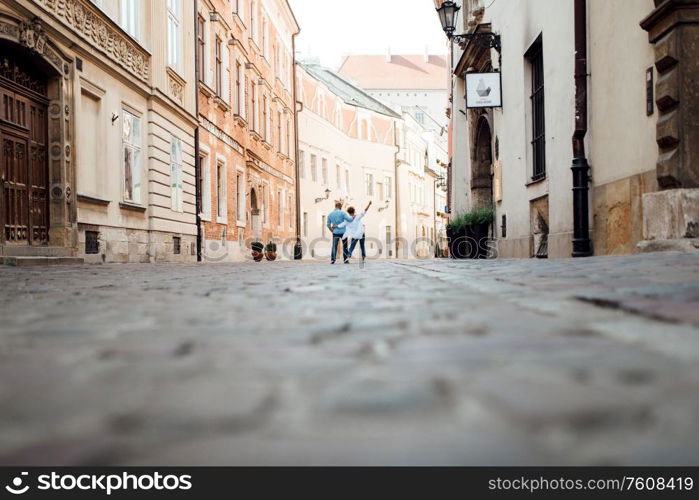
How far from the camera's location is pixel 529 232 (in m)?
12.9

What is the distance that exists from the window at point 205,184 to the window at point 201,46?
2195mm

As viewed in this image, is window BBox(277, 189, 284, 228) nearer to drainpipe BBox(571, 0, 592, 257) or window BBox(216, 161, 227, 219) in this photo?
window BBox(216, 161, 227, 219)

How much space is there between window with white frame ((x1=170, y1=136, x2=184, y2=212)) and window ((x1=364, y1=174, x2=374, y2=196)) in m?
31.5

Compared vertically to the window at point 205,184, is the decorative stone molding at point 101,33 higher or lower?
higher

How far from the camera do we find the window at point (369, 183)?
A: 164 ft

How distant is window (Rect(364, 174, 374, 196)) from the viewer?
4992 cm

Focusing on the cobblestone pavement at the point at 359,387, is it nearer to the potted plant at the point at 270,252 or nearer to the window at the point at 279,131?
the potted plant at the point at 270,252

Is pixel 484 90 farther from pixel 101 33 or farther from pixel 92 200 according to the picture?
pixel 92 200

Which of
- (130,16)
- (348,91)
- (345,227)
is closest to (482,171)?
(345,227)

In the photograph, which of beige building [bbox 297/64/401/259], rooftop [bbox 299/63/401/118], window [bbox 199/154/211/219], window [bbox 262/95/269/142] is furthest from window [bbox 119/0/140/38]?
rooftop [bbox 299/63/401/118]

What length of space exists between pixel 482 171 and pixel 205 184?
24.9 feet

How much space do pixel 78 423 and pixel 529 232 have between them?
12407 mm

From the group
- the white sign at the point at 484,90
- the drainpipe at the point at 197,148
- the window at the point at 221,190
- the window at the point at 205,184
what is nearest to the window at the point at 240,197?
the window at the point at 221,190
